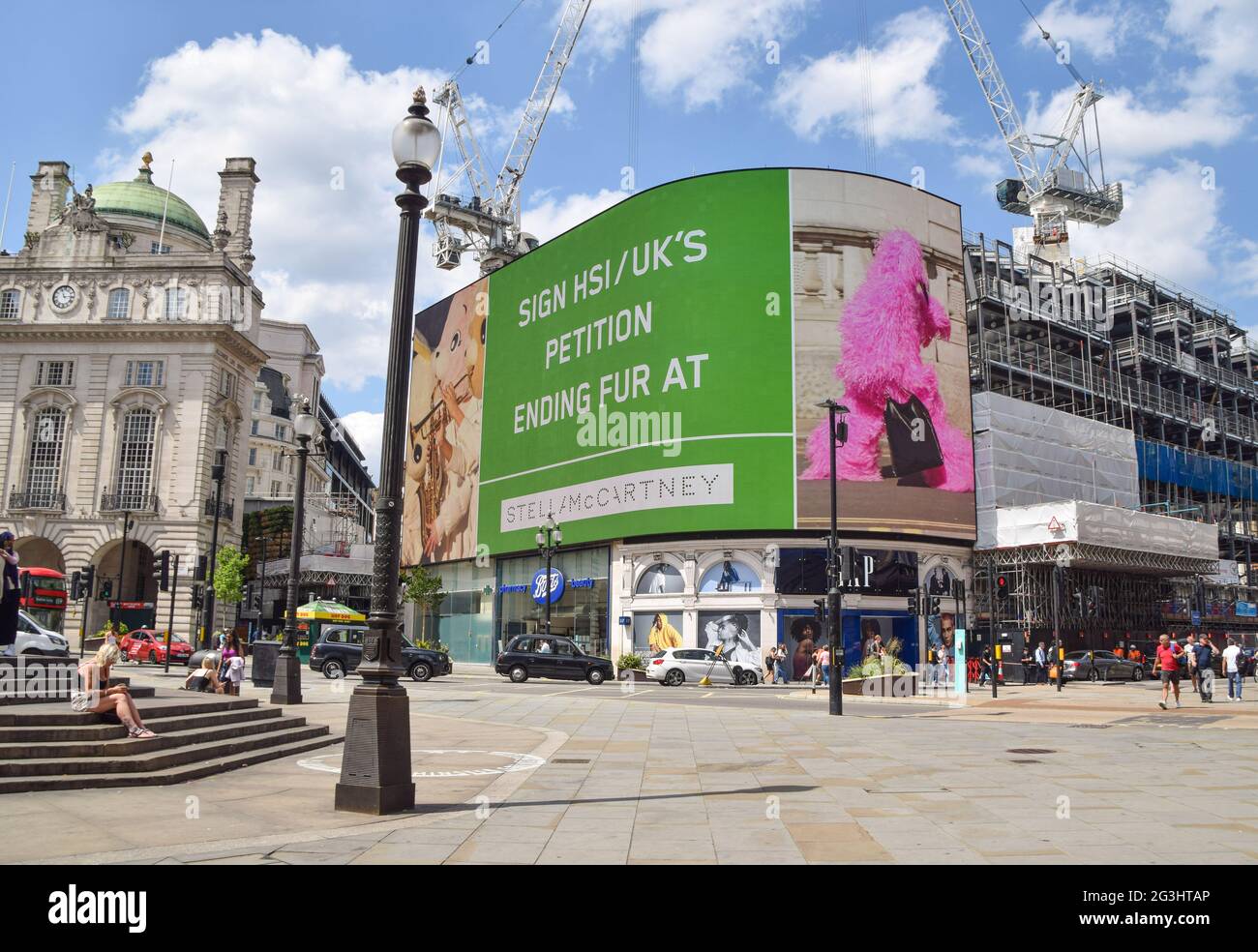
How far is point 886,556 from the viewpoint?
47750 mm

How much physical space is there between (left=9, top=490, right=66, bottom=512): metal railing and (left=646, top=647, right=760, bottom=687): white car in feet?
139

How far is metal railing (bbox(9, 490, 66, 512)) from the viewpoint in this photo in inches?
2372

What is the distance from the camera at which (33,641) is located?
23.2 m

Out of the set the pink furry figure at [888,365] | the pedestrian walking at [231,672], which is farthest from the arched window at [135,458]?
the pedestrian walking at [231,672]

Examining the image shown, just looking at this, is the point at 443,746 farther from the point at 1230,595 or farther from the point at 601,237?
the point at 1230,595

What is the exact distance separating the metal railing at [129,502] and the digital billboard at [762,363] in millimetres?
24592

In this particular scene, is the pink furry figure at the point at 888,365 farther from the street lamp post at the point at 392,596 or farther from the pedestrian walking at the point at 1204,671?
the street lamp post at the point at 392,596

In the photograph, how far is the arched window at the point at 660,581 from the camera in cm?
4944

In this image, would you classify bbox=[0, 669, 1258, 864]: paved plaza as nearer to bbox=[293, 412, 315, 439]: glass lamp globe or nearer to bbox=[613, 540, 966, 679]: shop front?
bbox=[293, 412, 315, 439]: glass lamp globe

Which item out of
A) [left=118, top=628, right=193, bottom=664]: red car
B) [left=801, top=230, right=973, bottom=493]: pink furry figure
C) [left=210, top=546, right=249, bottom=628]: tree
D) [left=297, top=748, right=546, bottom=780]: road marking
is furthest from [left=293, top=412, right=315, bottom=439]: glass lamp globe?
[left=210, top=546, right=249, bottom=628]: tree

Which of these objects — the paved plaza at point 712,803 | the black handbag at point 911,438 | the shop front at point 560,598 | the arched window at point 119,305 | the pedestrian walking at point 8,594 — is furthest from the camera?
the arched window at point 119,305

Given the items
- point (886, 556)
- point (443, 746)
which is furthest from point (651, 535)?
point (443, 746)

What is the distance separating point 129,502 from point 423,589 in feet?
62.7
